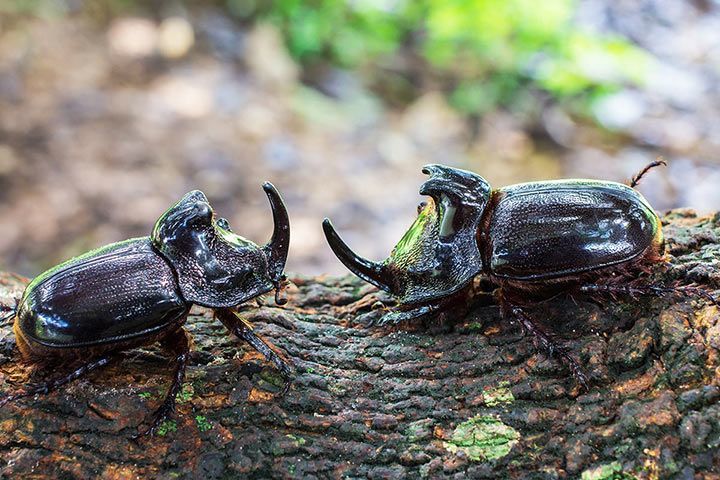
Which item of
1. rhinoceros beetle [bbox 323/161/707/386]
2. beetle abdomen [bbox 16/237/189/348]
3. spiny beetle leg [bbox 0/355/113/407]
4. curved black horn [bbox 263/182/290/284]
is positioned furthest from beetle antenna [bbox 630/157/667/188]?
spiny beetle leg [bbox 0/355/113/407]

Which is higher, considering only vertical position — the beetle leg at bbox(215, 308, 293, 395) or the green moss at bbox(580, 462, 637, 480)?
the green moss at bbox(580, 462, 637, 480)

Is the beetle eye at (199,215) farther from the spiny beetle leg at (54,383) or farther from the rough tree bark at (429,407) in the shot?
the spiny beetle leg at (54,383)

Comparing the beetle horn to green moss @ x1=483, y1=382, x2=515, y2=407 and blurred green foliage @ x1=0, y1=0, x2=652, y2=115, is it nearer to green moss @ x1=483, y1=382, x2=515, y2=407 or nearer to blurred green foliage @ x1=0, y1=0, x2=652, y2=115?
green moss @ x1=483, y1=382, x2=515, y2=407

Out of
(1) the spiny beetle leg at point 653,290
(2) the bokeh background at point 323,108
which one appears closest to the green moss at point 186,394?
(1) the spiny beetle leg at point 653,290

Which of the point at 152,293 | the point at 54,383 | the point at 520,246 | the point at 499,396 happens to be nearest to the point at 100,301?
the point at 152,293

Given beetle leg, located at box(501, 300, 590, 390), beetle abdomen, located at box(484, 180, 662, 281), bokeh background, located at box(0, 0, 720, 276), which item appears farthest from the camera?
bokeh background, located at box(0, 0, 720, 276)

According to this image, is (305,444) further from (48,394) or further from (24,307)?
(24,307)

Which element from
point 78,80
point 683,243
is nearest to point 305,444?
point 683,243
